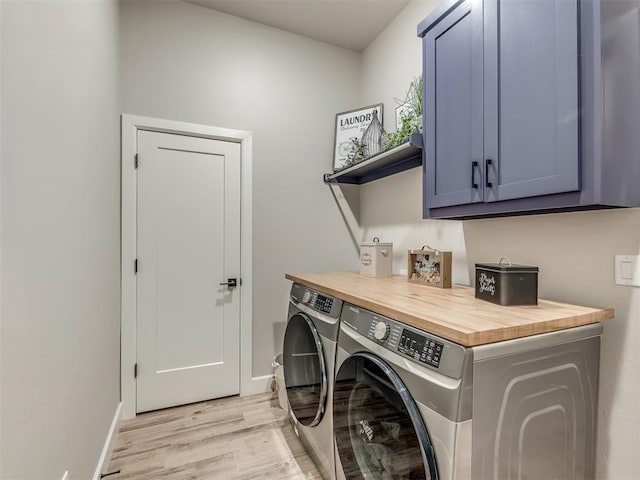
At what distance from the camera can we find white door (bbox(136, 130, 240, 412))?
2254mm

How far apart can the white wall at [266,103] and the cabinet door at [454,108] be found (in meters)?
1.26

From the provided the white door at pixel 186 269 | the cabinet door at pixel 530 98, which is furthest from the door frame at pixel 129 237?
the cabinet door at pixel 530 98

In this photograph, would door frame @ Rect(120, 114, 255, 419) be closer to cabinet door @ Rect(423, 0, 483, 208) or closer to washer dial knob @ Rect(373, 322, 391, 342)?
cabinet door @ Rect(423, 0, 483, 208)

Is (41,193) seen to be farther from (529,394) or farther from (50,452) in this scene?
(529,394)

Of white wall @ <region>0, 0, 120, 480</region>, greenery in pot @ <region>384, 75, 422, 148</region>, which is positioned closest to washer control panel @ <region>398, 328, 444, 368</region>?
white wall @ <region>0, 0, 120, 480</region>

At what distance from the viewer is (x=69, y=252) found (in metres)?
1.18

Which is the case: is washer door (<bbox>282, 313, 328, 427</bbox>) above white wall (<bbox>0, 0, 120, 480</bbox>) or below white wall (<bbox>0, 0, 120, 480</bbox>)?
below

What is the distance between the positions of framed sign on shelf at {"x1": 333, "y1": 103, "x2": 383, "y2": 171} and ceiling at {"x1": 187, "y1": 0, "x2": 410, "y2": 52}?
636mm

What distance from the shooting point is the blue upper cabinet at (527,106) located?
3.20 feet

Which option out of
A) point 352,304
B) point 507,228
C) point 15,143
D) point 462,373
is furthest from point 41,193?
point 507,228

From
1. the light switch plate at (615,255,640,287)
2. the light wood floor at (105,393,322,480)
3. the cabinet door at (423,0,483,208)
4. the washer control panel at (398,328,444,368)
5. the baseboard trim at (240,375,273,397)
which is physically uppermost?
the cabinet door at (423,0,483,208)

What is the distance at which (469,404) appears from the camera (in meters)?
0.81

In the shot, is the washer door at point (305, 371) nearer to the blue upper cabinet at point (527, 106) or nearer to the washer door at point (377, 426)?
the washer door at point (377, 426)

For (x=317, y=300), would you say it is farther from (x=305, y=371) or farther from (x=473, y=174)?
(x=473, y=174)
